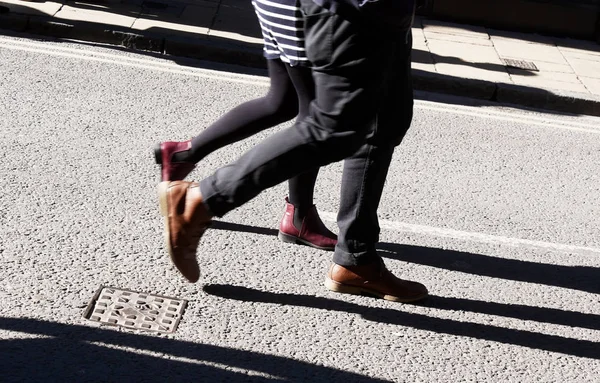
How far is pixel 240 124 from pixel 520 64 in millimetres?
5129

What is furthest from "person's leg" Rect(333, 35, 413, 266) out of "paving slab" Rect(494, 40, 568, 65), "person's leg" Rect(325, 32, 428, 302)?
"paving slab" Rect(494, 40, 568, 65)

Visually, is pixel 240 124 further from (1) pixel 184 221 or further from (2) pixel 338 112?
(2) pixel 338 112

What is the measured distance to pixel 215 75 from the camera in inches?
279

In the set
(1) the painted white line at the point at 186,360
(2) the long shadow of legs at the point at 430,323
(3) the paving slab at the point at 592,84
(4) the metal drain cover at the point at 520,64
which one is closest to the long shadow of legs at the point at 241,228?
(2) the long shadow of legs at the point at 430,323

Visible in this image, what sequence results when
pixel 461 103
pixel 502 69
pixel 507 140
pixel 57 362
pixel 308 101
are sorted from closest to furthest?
pixel 57 362
pixel 308 101
pixel 507 140
pixel 461 103
pixel 502 69

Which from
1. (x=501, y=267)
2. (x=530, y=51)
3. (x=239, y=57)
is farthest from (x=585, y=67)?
(x=501, y=267)

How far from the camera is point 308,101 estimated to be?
3.62 metres

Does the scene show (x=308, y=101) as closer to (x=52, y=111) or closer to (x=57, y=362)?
(x=57, y=362)

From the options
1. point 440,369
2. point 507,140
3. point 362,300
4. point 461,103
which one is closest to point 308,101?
point 362,300

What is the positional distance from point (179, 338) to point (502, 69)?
5580mm

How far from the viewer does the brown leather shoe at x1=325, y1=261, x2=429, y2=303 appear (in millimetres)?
3834

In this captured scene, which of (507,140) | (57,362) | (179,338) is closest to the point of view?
(57,362)

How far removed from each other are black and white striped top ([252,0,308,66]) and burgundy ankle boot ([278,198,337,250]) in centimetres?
86

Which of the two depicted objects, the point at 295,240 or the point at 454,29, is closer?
the point at 295,240
